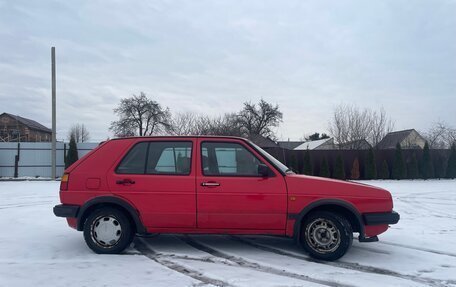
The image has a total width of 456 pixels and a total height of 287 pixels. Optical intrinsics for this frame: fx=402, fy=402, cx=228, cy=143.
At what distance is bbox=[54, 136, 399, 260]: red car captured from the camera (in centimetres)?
570

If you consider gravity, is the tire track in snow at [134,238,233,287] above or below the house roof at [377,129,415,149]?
below

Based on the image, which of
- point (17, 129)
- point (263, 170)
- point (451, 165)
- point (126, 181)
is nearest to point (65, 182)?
point (126, 181)

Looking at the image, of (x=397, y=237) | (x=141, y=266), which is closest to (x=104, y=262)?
(x=141, y=266)

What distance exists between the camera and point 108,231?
5.91m

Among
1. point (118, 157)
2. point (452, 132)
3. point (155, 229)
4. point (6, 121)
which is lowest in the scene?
point (155, 229)

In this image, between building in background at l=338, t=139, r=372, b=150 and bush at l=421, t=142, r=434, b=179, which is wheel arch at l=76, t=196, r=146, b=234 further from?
building in background at l=338, t=139, r=372, b=150

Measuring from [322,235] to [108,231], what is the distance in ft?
10.2

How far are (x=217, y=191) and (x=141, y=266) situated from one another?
144cm

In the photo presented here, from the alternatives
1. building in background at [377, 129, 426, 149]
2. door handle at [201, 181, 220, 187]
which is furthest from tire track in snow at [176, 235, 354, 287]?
building in background at [377, 129, 426, 149]

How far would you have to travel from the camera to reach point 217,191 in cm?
575

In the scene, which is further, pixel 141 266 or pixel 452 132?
pixel 452 132

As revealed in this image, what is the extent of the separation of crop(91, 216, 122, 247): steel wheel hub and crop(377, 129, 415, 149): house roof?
29.6 m

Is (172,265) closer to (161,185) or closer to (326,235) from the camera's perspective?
(161,185)

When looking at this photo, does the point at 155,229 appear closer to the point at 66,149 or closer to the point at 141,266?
the point at 141,266
